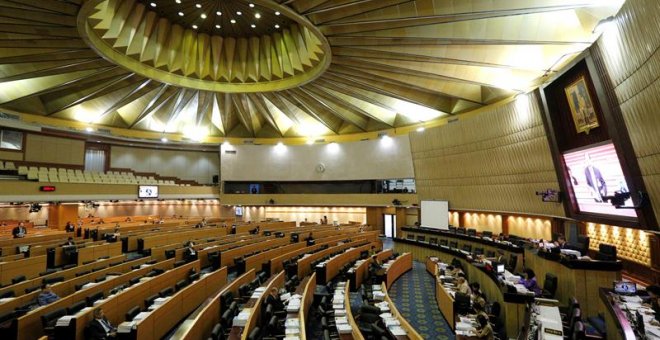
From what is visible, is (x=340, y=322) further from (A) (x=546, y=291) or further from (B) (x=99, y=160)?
(B) (x=99, y=160)

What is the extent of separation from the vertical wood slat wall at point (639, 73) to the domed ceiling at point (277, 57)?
2.41 metres

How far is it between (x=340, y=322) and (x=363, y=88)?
1345cm

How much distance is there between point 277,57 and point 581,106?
14.0 m

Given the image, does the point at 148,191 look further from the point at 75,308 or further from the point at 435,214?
the point at 435,214

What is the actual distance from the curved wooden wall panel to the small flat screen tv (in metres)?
17.1

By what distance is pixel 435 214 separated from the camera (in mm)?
19734

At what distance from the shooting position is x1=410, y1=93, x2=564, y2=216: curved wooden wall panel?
12.5 metres

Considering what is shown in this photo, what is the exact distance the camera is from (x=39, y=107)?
2009 cm

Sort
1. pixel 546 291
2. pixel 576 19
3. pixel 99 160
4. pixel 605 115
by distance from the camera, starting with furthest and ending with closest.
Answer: pixel 99 160 → pixel 576 19 → pixel 605 115 → pixel 546 291

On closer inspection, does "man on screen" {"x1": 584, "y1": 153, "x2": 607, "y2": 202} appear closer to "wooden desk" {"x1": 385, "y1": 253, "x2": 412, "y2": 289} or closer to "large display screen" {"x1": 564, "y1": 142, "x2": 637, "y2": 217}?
"large display screen" {"x1": 564, "y1": 142, "x2": 637, "y2": 217}

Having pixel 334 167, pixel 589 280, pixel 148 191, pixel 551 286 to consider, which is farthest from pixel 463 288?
pixel 148 191

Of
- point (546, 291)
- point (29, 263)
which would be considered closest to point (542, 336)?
point (546, 291)

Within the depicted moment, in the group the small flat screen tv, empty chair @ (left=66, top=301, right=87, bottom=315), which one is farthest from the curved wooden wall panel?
the small flat screen tv

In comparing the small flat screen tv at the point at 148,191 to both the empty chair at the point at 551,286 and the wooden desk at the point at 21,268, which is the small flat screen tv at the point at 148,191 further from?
the empty chair at the point at 551,286
